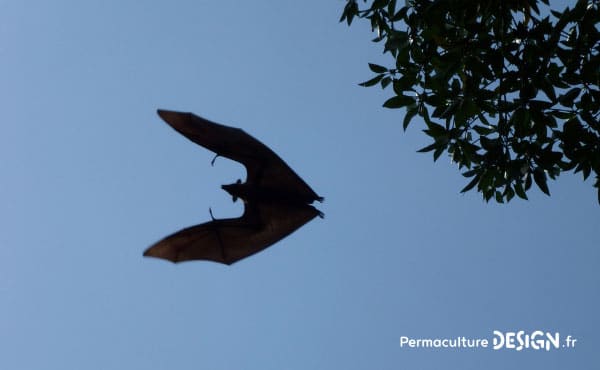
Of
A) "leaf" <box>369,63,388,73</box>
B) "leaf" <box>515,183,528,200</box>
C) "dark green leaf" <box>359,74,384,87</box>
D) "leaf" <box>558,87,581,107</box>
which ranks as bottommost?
"leaf" <box>515,183,528,200</box>

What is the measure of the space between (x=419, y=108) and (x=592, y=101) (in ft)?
5.97

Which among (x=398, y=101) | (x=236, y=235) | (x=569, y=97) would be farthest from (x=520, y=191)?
(x=236, y=235)

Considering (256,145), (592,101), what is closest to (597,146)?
(592,101)

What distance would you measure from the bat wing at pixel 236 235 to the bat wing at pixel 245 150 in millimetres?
281

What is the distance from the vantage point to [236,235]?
7.92 m

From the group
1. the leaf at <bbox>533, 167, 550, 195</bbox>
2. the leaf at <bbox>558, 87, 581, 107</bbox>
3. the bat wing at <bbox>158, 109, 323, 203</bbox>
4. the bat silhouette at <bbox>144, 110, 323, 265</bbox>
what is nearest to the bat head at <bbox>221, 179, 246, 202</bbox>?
the bat silhouette at <bbox>144, 110, 323, 265</bbox>

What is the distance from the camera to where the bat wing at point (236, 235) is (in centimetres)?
747

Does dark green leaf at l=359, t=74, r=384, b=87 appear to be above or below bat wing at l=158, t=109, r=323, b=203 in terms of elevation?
above

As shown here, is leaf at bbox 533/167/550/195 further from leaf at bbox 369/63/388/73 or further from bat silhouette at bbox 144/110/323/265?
bat silhouette at bbox 144/110/323/265

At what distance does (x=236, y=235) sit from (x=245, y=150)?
117 centimetres

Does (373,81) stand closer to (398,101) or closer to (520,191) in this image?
(398,101)

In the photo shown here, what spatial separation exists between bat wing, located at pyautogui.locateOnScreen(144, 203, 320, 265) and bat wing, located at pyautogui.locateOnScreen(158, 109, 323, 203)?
28cm

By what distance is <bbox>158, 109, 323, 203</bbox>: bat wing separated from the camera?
691 centimetres

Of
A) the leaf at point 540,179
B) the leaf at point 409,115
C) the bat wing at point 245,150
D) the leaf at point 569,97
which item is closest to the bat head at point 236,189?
the bat wing at point 245,150
